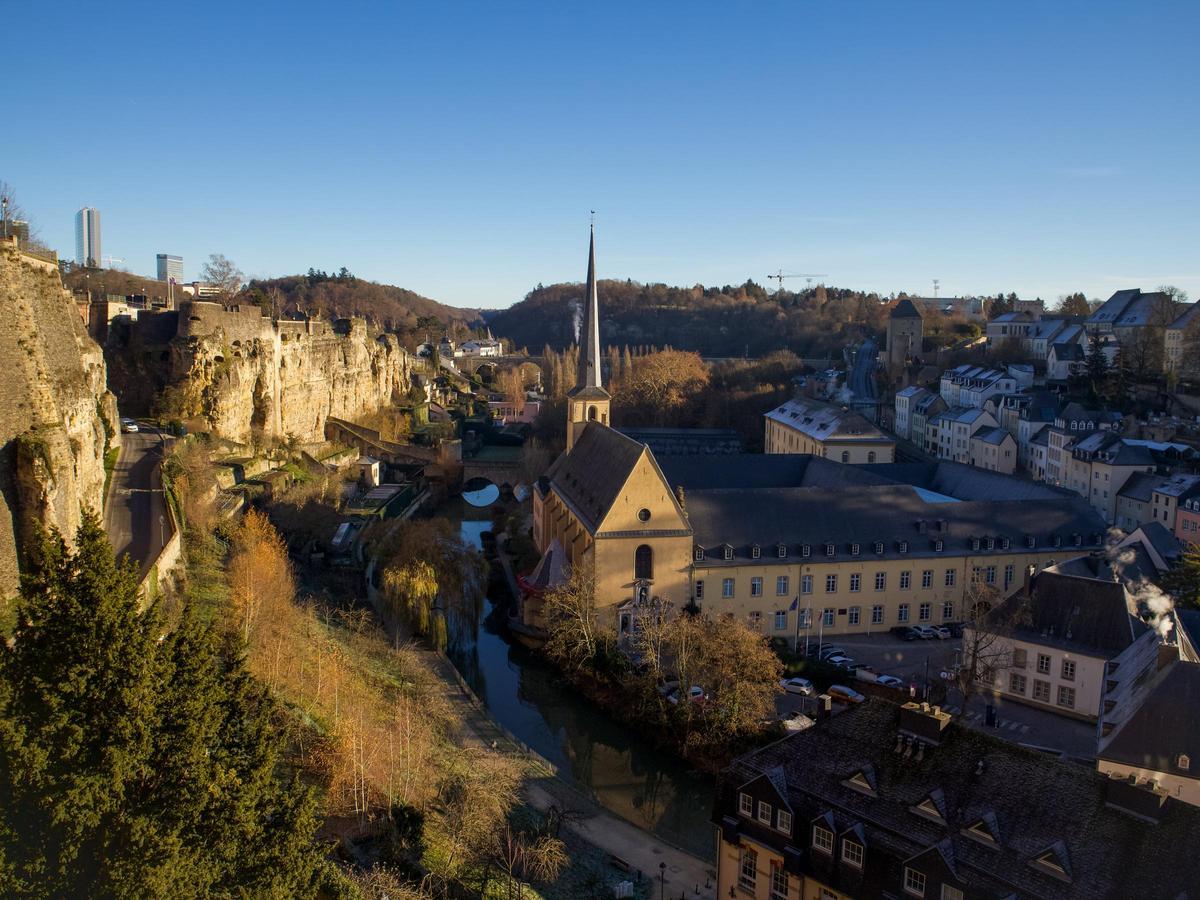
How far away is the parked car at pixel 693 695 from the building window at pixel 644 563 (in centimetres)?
547

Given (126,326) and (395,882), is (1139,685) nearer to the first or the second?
(395,882)

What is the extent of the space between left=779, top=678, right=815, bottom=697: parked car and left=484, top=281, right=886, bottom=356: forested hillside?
249ft

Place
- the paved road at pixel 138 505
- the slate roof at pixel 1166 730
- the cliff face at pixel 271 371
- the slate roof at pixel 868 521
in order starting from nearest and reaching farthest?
the slate roof at pixel 1166 730
the paved road at pixel 138 505
the slate roof at pixel 868 521
the cliff face at pixel 271 371

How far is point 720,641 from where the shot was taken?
23000mm

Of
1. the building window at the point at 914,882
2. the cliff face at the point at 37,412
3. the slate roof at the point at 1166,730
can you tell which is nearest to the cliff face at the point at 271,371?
the cliff face at the point at 37,412

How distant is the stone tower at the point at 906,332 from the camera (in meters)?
79.6

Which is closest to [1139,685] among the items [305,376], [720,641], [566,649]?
[720,641]

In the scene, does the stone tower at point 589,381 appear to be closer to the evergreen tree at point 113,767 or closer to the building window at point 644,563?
the building window at point 644,563

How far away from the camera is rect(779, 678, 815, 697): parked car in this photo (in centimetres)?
2583

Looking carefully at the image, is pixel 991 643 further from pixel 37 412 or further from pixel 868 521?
pixel 37 412

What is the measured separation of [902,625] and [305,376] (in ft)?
133

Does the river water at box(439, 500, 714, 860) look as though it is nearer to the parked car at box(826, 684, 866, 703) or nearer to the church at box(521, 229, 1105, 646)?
the church at box(521, 229, 1105, 646)

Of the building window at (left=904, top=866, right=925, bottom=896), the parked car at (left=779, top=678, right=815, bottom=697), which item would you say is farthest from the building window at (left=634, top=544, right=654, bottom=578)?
the building window at (left=904, top=866, right=925, bottom=896)

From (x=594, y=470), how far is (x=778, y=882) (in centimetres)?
1970
